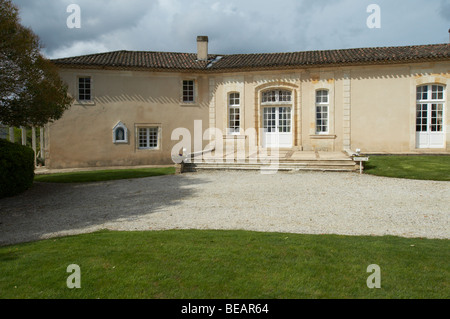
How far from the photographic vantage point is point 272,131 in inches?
760

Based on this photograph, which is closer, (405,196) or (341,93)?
(405,196)

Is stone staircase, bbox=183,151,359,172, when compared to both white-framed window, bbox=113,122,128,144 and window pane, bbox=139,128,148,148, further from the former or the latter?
white-framed window, bbox=113,122,128,144

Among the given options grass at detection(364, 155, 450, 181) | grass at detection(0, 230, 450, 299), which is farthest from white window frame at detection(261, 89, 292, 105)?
grass at detection(0, 230, 450, 299)

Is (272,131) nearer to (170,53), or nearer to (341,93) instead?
(341,93)

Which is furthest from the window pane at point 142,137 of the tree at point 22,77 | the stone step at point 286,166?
the tree at point 22,77

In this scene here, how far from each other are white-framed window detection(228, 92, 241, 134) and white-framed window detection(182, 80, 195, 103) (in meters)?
2.07

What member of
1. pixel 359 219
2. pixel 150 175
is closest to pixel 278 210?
pixel 359 219

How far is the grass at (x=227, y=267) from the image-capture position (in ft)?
11.9

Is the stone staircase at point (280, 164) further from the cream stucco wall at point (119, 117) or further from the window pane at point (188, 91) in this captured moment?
the window pane at point (188, 91)

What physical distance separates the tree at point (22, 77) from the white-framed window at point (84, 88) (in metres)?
7.83
